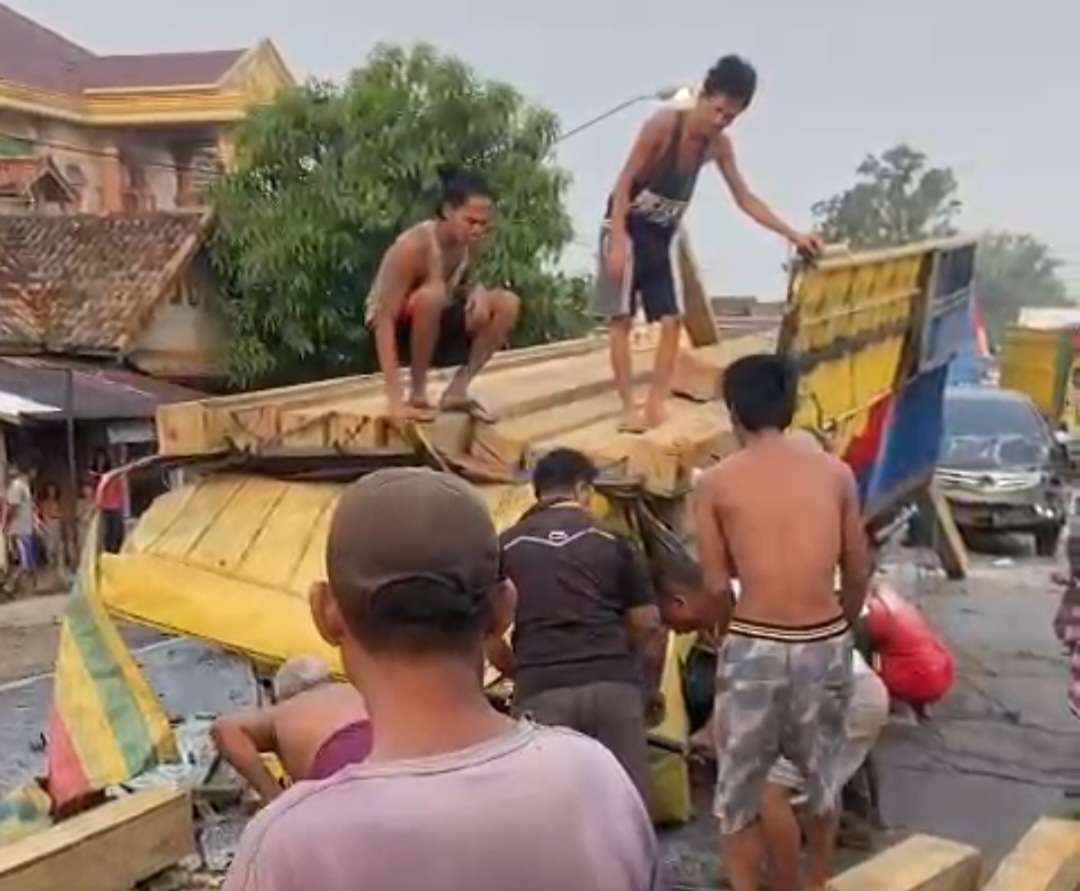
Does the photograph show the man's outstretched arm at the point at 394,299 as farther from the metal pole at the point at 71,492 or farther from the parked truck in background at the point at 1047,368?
the parked truck in background at the point at 1047,368

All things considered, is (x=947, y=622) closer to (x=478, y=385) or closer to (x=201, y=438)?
(x=478, y=385)

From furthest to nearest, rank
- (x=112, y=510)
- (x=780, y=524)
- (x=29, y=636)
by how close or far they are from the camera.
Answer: (x=29, y=636)
(x=112, y=510)
(x=780, y=524)

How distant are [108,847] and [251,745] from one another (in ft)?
4.08

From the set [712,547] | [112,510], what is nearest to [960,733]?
[112,510]

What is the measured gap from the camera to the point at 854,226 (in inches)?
2387

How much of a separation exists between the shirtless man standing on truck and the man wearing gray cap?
14.9ft

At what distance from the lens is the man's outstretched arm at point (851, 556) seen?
15.0 ft

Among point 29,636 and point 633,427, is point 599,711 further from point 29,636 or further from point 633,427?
point 29,636

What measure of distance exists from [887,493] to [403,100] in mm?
11692

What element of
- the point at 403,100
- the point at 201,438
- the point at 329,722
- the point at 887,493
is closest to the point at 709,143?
the point at 201,438

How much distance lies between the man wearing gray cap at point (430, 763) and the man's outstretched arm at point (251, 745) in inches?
103

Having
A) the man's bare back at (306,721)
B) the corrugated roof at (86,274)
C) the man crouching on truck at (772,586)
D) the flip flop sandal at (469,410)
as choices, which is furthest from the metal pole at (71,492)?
the man crouching on truck at (772,586)

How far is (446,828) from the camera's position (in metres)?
1.81

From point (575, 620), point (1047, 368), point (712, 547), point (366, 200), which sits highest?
point (366, 200)
